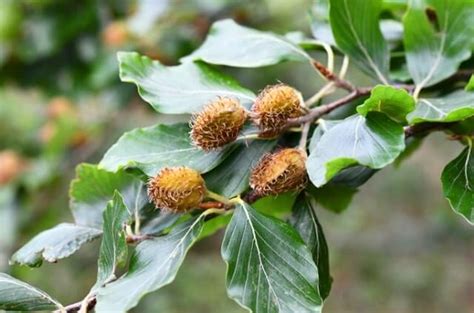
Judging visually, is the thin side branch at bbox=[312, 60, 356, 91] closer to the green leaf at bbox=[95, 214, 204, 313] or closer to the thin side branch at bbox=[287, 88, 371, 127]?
the thin side branch at bbox=[287, 88, 371, 127]

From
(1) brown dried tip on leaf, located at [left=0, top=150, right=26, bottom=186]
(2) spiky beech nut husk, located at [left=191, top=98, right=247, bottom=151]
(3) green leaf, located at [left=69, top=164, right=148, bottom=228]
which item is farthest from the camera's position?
(1) brown dried tip on leaf, located at [left=0, top=150, right=26, bottom=186]

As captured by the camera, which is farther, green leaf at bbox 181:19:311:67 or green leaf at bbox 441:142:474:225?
green leaf at bbox 181:19:311:67

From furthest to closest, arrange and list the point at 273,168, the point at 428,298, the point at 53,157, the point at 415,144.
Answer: the point at 428,298 < the point at 53,157 < the point at 415,144 < the point at 273,168

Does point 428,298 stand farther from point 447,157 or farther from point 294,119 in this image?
point 294,119

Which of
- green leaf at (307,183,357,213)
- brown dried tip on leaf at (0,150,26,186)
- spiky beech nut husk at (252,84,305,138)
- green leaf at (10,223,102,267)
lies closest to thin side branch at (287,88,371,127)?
spiky beech nut husk at (252,84,305,138)

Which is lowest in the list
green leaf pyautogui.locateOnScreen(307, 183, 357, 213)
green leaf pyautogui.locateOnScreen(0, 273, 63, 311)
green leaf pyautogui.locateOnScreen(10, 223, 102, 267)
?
green leaf pyautogui.locateOnScreen(307, 183, 357, 213)

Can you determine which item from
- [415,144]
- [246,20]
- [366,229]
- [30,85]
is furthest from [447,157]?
[415,144]

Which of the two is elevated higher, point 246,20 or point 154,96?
point 154,96
